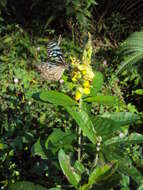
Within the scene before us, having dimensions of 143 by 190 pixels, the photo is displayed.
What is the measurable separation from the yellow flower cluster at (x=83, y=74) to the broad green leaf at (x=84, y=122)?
0.08 meters

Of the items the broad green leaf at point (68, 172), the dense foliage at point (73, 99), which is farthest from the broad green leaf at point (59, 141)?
the broad green leaf at point (68, 172)

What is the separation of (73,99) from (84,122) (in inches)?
6.4

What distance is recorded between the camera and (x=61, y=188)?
1500 millimetres

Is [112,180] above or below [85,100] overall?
below

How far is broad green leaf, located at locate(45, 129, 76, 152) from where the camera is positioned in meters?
1.64

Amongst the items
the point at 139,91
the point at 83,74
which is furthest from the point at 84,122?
the point at 139,91

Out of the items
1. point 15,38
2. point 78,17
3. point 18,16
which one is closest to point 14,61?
point 15,38

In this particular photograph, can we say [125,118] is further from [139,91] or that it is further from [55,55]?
[139,91]

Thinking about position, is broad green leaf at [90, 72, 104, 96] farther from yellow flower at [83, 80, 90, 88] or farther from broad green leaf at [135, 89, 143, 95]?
broad green leaf at [135, 89, 143, 95]

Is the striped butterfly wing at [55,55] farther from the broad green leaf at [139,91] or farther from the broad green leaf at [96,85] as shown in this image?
the broad green leaf at [139,91]

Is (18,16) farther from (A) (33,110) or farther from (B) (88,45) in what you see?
(B) (88,45)

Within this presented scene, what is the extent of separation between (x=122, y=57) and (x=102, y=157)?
252 cm

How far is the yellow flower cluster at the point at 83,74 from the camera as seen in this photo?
4.97 feet

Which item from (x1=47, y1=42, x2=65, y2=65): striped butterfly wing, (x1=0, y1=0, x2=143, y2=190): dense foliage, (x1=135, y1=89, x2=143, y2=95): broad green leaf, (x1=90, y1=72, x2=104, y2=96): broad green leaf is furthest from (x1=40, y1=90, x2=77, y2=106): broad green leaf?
(x1=135, y1=89, x2=143, y2=95): broad green leaf
